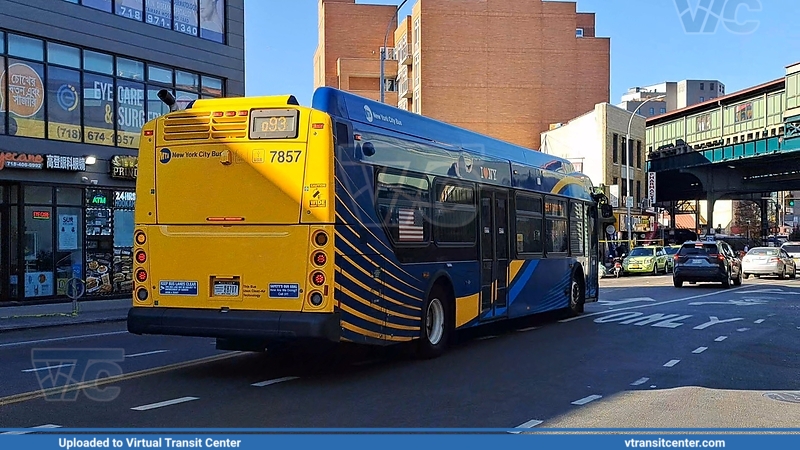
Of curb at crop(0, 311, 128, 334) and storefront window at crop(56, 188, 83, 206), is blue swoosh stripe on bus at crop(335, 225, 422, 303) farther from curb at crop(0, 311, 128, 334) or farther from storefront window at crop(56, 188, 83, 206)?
storefront window at crop(56, 188, 83, 206)

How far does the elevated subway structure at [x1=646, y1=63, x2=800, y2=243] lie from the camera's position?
54.3m

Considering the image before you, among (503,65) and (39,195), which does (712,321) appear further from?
(503,65)

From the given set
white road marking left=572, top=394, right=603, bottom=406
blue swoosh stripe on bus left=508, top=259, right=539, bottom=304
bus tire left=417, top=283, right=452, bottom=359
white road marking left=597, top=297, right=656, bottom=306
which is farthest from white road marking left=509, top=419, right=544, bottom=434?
white road marking left=597, top=297, right=656, bottom=306

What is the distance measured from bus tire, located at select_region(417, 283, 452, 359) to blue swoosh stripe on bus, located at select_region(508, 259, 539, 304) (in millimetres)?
2661

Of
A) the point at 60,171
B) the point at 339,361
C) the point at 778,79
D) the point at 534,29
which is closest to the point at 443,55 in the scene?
the point at 534,29

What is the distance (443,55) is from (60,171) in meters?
52.8

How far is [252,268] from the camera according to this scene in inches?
367

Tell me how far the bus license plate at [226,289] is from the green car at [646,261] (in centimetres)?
3677

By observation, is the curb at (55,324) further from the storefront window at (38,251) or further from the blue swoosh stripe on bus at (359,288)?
the blue swoosh stripe on bus at (359,288)

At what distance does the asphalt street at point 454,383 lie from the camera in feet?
24.5

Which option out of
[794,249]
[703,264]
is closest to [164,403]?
[703,264]

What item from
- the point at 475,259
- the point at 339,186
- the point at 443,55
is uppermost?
the point at 443,55

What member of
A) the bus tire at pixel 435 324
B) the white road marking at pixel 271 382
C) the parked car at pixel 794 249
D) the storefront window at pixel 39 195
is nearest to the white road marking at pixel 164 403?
the white road marking at pixel 271 382

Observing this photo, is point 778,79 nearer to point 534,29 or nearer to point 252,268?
point 534,29
